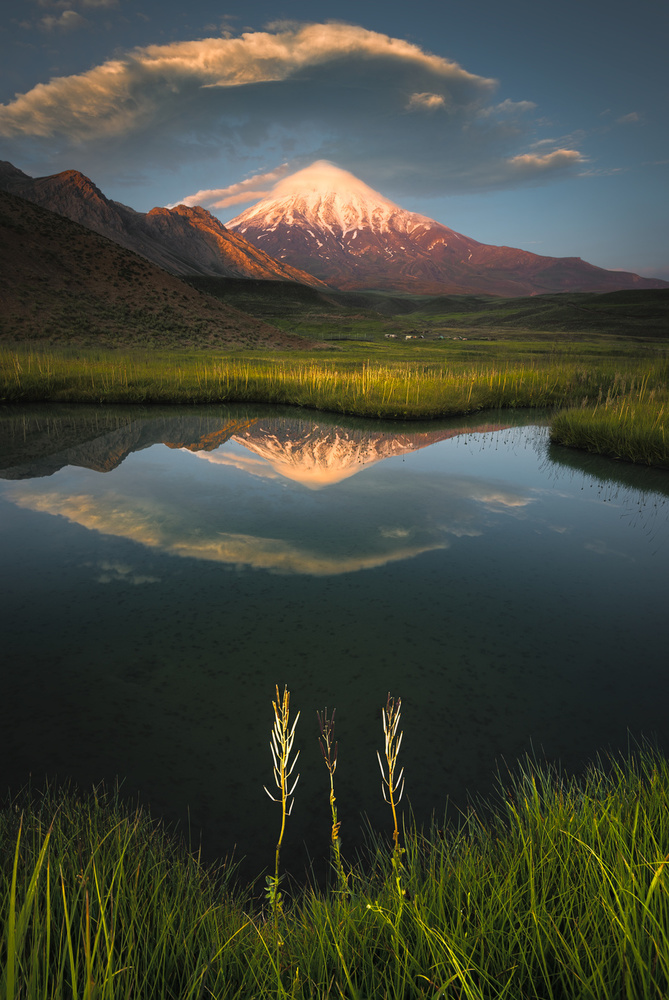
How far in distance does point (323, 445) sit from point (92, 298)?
29633 mm

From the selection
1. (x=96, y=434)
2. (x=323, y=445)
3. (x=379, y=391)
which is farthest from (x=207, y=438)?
(x=379, y=391)

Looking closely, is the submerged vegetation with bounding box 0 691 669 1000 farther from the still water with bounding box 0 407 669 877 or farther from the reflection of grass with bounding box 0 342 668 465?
the reflection of grass with bounding box 0 342 668 465

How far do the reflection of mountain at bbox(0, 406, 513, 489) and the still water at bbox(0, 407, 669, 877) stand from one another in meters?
0.84

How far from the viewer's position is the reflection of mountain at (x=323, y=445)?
9172 mm

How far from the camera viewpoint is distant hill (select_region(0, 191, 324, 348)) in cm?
3048

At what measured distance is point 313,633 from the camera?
166 inches

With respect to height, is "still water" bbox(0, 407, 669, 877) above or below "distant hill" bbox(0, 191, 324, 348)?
below

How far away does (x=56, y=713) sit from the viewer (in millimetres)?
3299

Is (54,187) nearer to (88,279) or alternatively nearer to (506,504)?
(88,279)

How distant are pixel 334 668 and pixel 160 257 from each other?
19241cm

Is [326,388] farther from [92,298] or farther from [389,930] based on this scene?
[92,298]

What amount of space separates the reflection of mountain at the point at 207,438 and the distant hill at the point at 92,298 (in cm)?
1880

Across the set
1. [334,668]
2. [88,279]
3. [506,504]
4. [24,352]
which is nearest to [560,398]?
[506,504]

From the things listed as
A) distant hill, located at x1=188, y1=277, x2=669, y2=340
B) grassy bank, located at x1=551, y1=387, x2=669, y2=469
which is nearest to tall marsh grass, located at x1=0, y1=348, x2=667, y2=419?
grassy bank, located at x1=551, y1=387, x2=669, y2=469
